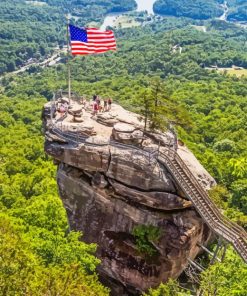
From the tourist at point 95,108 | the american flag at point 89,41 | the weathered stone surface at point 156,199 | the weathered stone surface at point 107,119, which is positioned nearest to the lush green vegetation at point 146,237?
the weathered stone surface at point 156,199

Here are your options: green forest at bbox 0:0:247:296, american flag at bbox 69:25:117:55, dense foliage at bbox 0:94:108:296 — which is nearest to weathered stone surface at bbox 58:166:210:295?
green forest at bbox 0:0:247:296

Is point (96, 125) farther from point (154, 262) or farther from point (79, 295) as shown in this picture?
point (79, 295)

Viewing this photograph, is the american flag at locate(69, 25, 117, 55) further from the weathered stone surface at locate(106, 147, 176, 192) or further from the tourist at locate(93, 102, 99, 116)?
the weathered stone surface at locate(106, 147, 176, 192)

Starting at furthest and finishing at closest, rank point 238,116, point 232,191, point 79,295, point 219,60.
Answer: point 219,60
point 238,116
point 232,191
point 79,295

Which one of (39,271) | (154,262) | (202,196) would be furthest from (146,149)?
(39,271)

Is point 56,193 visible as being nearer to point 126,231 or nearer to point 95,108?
point 95,108

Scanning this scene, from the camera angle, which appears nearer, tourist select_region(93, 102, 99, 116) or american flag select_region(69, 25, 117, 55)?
american flag select_region(69, 25, 117, 55)
